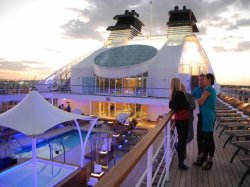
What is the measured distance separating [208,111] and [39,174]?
17.4 ft

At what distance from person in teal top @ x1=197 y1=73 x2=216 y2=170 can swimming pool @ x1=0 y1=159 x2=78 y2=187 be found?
4087 mm

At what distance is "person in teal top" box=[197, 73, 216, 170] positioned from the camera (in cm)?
312

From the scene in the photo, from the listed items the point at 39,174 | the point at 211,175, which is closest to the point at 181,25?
the point at 39,174

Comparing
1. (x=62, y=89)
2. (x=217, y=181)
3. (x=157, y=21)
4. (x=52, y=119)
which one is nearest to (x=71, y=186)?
(x=52, y=119)

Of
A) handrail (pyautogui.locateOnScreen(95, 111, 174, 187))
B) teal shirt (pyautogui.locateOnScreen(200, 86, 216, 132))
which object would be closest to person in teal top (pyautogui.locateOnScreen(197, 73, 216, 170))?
teal shirt (pyautogui.locateOnScreen(200, 86, 216, 132))

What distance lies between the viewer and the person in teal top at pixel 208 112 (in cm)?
312

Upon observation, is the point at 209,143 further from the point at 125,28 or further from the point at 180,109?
the point at 125,28

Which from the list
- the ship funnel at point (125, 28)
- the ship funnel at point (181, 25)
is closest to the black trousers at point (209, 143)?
the ship funnel at point (181, 25)

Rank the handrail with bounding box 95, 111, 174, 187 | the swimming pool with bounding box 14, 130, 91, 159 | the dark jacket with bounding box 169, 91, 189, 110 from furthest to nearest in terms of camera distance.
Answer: the swimming pool with bounding box 14, 130, 91, 159 < the dark jacket with bounding box 169, 91, 189, 110 < the handrail with bounding box 95, 111, 174, 187

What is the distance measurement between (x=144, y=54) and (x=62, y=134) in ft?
32.4

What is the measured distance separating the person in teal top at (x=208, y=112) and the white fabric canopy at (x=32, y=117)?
11.8 feet

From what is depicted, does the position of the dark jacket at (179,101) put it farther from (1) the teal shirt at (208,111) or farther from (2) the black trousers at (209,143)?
(2) the black trousers at (209,143)

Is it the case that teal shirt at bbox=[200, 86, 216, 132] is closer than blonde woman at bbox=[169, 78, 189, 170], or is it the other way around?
blonde woman at bbox=[169, 78, 189, 170]

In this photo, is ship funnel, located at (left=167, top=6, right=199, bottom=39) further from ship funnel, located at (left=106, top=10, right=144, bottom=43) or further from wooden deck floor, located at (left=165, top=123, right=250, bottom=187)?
wooden deck floor, located at (left=165, top=123, right=250, bottom=187)
